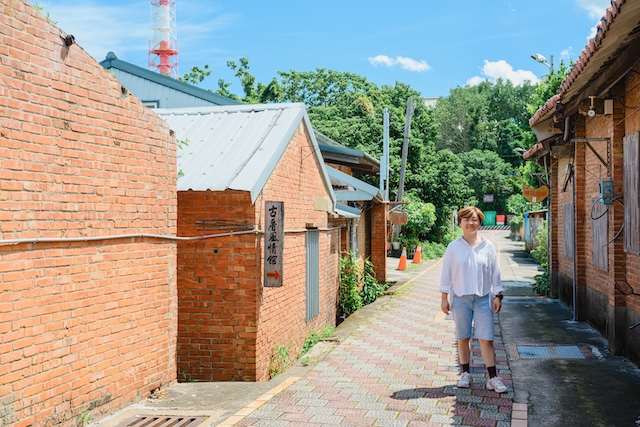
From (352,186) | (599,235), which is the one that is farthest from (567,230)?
(352,186)

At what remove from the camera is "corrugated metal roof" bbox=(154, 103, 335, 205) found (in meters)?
7.79

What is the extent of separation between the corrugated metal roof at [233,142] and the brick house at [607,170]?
3991 millimetres

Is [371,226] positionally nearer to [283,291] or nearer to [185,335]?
[283,291]

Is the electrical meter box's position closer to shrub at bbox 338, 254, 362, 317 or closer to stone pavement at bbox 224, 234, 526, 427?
stone pavement at bbox 224, 234, 526, 427

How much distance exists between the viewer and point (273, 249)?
25.8ft

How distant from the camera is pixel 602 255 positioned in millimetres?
9734

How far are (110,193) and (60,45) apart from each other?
1.34 m

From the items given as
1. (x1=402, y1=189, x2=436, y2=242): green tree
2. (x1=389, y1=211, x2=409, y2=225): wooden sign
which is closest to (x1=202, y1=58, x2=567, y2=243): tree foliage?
(x1=402, y1=189, x2=436, y2=242): green tree

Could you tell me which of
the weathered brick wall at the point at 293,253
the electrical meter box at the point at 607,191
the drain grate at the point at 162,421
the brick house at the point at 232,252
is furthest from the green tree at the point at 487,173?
the drain grate at the point at 162,421

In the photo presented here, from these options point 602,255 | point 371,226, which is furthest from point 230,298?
point 371,226

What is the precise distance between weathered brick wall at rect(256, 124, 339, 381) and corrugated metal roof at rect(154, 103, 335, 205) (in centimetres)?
31

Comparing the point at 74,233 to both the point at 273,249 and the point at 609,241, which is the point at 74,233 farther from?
the point at 609,241

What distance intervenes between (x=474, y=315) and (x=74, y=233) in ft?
13.0

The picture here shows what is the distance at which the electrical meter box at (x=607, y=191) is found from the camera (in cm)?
862
